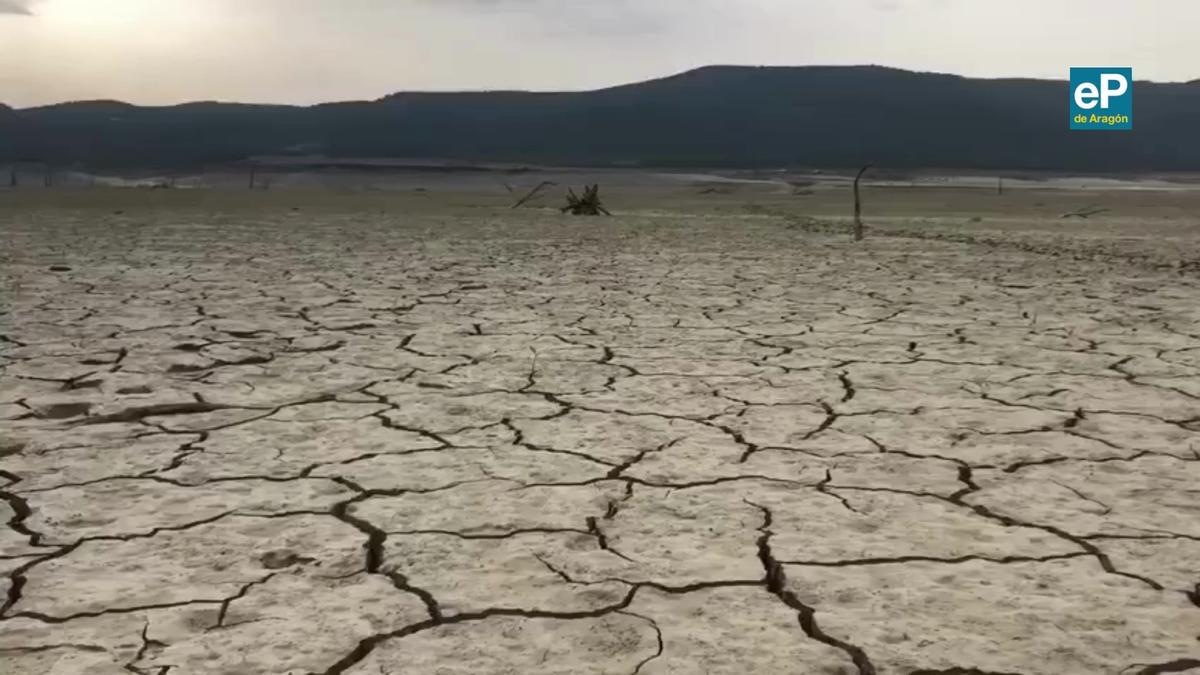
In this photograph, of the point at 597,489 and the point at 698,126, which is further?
the point at 698,126

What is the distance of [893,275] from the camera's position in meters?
5.80

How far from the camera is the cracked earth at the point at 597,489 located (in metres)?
1.35

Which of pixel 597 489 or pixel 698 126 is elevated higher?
pixel 698 126

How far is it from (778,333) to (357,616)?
8.59 feet

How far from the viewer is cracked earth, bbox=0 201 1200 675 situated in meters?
1.35

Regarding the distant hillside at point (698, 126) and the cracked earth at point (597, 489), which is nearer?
the cracked earth at point (597, 489)

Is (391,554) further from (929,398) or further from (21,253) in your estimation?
(21,253)

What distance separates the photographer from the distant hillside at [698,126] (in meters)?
51.0

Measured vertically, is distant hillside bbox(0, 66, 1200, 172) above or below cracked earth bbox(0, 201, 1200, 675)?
above

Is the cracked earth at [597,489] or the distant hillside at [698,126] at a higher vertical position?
the distant hillside at [698,126]

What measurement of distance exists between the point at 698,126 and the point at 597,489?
58049mm

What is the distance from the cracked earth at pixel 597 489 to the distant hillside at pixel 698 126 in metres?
43.6

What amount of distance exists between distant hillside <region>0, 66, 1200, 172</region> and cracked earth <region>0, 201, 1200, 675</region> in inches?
1715

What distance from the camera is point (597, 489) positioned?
1968 millimetres
